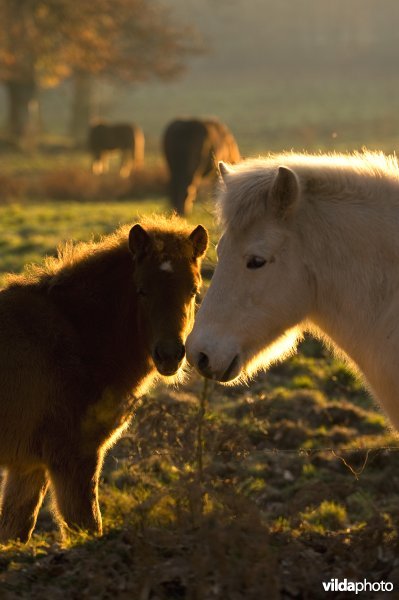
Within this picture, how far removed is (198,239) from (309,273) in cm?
147

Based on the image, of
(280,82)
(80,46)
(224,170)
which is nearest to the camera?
(224,170)

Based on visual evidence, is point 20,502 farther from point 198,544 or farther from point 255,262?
point 255,262

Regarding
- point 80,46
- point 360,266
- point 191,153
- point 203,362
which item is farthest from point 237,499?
point 80,46

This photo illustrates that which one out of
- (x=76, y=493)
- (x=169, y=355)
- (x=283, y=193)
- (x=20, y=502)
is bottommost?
(x=20, y=502)

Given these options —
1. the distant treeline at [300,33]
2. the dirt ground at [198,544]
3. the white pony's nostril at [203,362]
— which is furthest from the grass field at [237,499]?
the distant treeline at [300,33]

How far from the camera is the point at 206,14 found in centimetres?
7806

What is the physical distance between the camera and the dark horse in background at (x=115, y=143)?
103ft

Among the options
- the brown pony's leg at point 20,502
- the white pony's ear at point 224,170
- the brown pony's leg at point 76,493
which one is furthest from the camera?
the brown pony's leg at point 20,502

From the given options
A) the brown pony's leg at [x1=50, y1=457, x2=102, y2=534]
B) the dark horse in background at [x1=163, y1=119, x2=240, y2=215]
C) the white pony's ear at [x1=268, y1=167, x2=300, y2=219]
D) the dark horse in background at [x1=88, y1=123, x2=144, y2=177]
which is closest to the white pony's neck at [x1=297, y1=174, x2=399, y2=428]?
the white pony's ear at [x1=268, y1=167, x2=300, y2=219]

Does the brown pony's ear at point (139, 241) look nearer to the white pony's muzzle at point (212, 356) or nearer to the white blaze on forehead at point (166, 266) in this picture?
the white blaze on forehead at point (166, 266)

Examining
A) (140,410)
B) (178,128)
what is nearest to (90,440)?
(140,410)

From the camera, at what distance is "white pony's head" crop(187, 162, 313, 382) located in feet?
16.3

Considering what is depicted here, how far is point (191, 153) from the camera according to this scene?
66.5 ft

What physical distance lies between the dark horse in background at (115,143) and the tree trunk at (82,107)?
14558 millimetres
